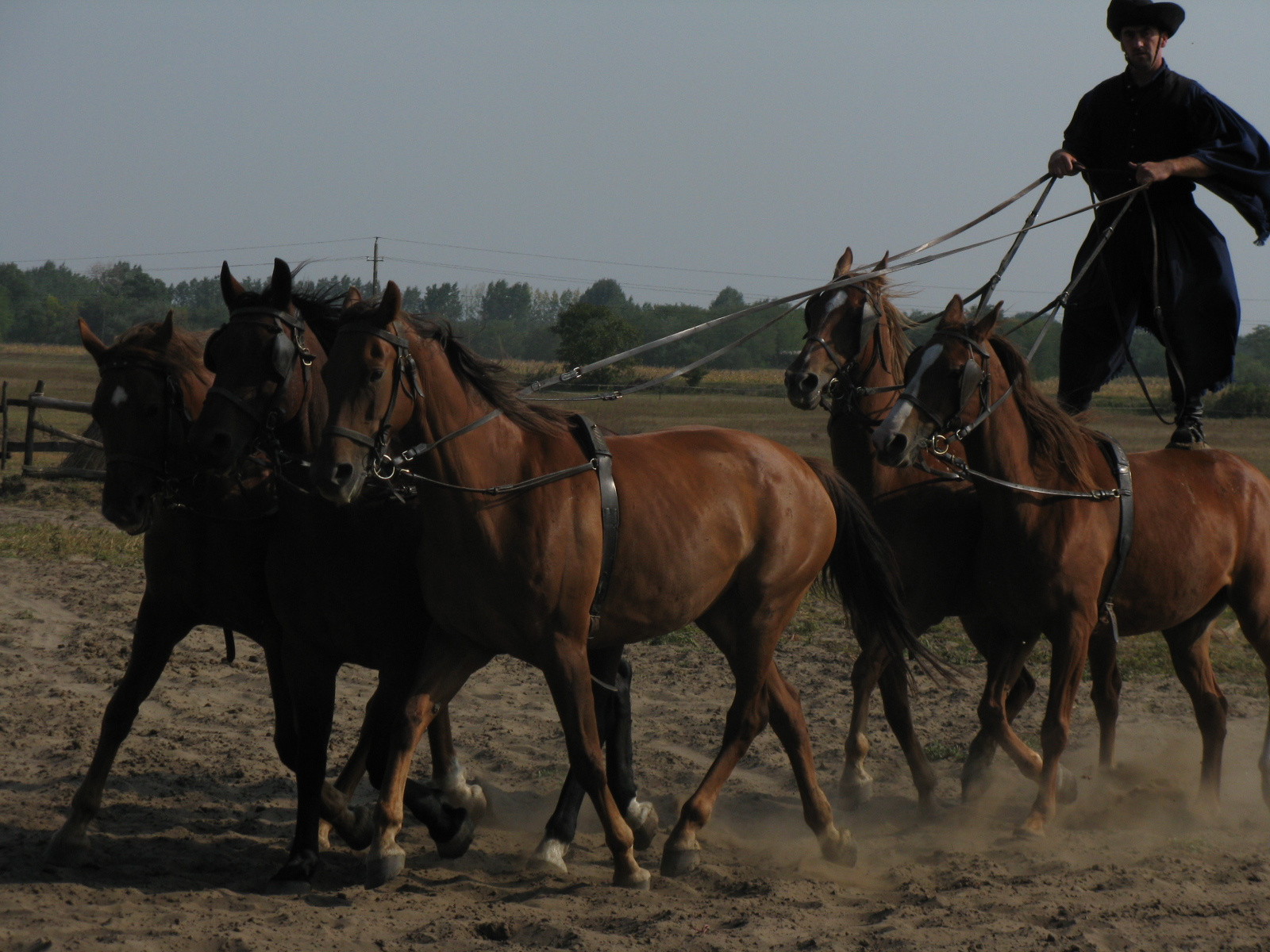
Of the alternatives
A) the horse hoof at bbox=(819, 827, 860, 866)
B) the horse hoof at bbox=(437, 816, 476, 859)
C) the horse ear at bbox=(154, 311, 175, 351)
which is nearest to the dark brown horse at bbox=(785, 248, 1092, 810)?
the horse hoof at bbox=(819, 827, 860, 866)

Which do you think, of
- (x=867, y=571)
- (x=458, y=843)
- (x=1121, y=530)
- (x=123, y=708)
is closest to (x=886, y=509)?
(x=867, y=571)

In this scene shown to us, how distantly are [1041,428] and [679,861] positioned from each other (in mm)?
2500

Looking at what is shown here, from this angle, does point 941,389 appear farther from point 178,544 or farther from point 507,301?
point 507,301

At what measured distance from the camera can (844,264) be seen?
627 cm

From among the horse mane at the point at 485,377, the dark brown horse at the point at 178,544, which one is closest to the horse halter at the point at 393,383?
the horse mane at the point at 485,377

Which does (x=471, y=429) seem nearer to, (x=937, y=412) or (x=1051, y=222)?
(x=937, y=412)

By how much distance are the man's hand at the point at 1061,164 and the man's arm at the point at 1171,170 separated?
330 mm

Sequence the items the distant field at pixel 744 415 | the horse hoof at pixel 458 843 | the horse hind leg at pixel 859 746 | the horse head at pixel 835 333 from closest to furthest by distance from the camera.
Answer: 1. the horse hoof at pixel 458 843
2. the horse head at pixel 835 333
3. the horse hind leg at pixel 859 746
4. the distant field at pixel 744 415

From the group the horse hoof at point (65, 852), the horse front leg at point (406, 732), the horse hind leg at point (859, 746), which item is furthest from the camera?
the horse hind leg at point (859, 746)

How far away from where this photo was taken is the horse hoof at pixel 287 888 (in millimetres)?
4320

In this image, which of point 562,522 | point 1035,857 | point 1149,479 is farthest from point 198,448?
point 1149,479

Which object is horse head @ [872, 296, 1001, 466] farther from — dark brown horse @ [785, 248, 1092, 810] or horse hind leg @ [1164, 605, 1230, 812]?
horse hind leg @ [1164, 605, 1230, 812]

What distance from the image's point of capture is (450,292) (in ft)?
320

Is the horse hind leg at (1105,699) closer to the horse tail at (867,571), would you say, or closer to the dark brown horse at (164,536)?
the horse tail at (867,571)
